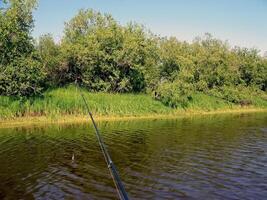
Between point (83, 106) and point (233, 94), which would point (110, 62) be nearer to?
point (83, 106)

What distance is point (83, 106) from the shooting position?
4309cm

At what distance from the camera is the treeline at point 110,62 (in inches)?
1683

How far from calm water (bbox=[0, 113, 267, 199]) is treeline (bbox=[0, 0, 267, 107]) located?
10889mm

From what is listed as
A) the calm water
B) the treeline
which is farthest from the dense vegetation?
the calm water

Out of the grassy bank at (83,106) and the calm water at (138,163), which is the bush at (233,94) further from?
the calm water at (138,163)

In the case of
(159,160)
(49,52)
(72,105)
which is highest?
(49,52)

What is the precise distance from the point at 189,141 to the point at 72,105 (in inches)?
668

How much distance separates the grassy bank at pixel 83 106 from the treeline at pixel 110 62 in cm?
180

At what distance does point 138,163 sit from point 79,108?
21.2m

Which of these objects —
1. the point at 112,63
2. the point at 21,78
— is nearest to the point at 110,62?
the point at 112,63

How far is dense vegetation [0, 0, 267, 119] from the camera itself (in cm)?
4272

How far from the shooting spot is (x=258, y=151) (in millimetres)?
26844

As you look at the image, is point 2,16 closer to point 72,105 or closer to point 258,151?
point 72,105

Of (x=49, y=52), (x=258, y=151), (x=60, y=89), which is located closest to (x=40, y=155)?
(x=258, y=151)
